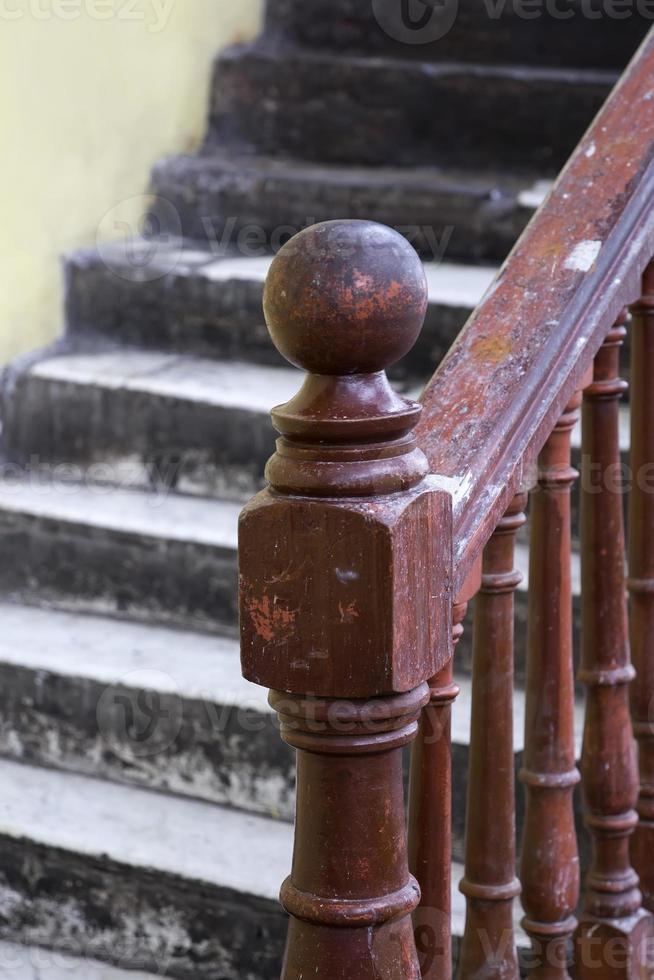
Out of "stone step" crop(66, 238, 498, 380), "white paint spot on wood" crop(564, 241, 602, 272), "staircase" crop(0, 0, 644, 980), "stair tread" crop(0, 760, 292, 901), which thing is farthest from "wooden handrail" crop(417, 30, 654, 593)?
"stone step" crop(66, 238, 498, 380)

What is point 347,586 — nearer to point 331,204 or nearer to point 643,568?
point 643,568

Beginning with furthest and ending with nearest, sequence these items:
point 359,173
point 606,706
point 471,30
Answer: point 471,30 → point 359,173 → point 606,706

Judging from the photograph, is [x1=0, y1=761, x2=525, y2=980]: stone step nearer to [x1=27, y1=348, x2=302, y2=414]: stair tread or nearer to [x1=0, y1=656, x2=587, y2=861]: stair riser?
[x1=0, y1=656, x2=587, y2=861]: stair riser

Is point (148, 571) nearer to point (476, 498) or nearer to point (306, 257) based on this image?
point (476, 498)

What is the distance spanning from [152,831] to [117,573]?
500 millimetres

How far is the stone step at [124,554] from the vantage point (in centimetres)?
200

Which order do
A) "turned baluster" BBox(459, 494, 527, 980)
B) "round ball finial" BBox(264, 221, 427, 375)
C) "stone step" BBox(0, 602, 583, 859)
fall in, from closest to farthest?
"round ball finial" BBox(264, 221, 427, 375) → "turned baluster" BBox(459, 494, 527, 980) → "stone step" BBox(0, 602, 583, 859)

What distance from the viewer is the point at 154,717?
1800 millimetres

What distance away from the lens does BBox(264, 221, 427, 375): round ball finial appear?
72 centimetres

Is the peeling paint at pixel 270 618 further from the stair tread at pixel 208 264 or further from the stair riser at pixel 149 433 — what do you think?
the stair tread at pixel 208 264

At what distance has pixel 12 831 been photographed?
171 centimetres

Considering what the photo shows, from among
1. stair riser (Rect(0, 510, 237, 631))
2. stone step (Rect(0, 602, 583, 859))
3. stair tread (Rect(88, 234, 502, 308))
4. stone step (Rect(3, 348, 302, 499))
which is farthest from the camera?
stair tread (Rect(88, 234, 502, 308))

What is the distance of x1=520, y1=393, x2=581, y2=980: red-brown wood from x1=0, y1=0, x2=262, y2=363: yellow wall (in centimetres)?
153

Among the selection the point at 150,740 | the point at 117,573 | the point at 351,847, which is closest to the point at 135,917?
the point at 150,740
